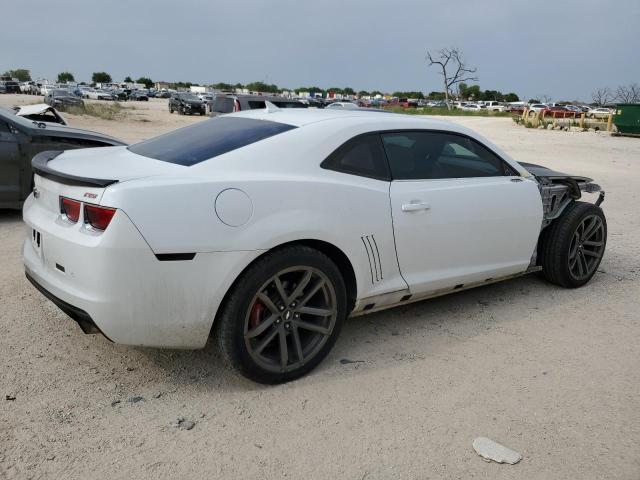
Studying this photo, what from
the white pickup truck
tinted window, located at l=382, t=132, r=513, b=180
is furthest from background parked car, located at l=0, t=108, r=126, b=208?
the white pickup truck

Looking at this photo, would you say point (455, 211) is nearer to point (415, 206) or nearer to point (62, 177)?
point (415, 206)

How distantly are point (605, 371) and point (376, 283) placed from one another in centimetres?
155

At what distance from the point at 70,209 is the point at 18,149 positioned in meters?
4.38

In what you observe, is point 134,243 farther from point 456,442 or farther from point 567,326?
point 567,326

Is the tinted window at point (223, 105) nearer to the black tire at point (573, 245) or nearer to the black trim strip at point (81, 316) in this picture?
the black tire at point (573, 245)

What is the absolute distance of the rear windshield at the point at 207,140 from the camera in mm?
3217

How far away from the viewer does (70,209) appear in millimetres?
2918

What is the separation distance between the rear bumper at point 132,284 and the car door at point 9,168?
13.6 ft

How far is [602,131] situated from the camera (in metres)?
29.0

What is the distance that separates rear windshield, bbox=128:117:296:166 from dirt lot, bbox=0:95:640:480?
4.06ft

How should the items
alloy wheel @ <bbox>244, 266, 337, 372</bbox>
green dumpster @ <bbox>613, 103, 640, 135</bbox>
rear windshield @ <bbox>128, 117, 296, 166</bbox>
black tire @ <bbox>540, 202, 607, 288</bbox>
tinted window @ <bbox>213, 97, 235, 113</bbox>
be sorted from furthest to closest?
green dumpster @ <bbox>613, 103, 640, 135</bbox>, tinted window @ <bbox>213, 97, 235, 113</bbox>, black tire @ <bbox>540, 202, 607, 288</bbox>, rear windshield @ <bbox>128, 117, 296, 166</bbox>, alloy wheel @ <bbox>244, 266, 337, 372</bbox>

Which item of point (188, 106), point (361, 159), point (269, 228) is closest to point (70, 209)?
point (269, 228)

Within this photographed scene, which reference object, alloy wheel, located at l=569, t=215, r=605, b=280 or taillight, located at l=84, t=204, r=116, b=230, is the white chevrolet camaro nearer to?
taillight, located at l=84, t=204, r=116, b=230

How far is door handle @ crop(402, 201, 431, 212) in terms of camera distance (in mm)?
3559
